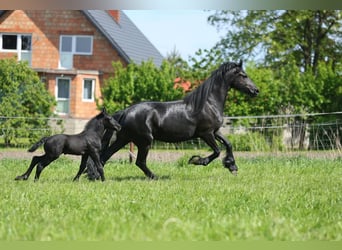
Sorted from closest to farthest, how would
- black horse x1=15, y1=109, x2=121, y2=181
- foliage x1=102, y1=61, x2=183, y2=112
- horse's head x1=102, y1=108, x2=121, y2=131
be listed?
black horse x1=15, y1=109, x2=121, y2=181, horse's head x1=102, y1=108, x2=121, y2=131, foliage x1=102, y1=61, x2=183, y2=112

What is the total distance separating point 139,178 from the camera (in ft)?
37.6

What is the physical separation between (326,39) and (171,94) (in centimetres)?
1324

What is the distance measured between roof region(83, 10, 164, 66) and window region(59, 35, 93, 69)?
154 cm

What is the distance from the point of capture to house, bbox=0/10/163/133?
3797cm

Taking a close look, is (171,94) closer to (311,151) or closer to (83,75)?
(311,151)

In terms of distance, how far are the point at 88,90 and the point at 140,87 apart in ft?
42.5

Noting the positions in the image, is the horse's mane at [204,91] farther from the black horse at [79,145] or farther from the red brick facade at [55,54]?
the red brick facade at [55,54]

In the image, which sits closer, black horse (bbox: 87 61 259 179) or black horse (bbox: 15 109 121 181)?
black horse (bbox: 15 109 121 181)

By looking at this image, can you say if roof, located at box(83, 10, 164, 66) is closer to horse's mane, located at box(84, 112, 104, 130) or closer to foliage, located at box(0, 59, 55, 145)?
foliage, located at box(0, 59, 55, 145)

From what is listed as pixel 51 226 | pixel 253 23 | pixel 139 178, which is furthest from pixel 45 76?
pixel 51 226

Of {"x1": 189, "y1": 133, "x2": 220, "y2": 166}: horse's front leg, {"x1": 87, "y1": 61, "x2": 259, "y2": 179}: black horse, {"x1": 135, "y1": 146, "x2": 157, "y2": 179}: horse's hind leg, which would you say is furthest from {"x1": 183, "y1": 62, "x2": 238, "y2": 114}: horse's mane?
{"x1": 135, "y1": 146, "x2": 157, "y2": 179}: horse's hind leg

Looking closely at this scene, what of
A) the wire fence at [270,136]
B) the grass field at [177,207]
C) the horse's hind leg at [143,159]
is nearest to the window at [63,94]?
the wire fence at [270,136]

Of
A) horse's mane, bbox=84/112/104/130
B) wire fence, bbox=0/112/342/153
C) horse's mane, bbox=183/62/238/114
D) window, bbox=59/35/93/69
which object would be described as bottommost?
wire fence, bbox=0/112/342/153

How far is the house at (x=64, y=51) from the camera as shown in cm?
3797
